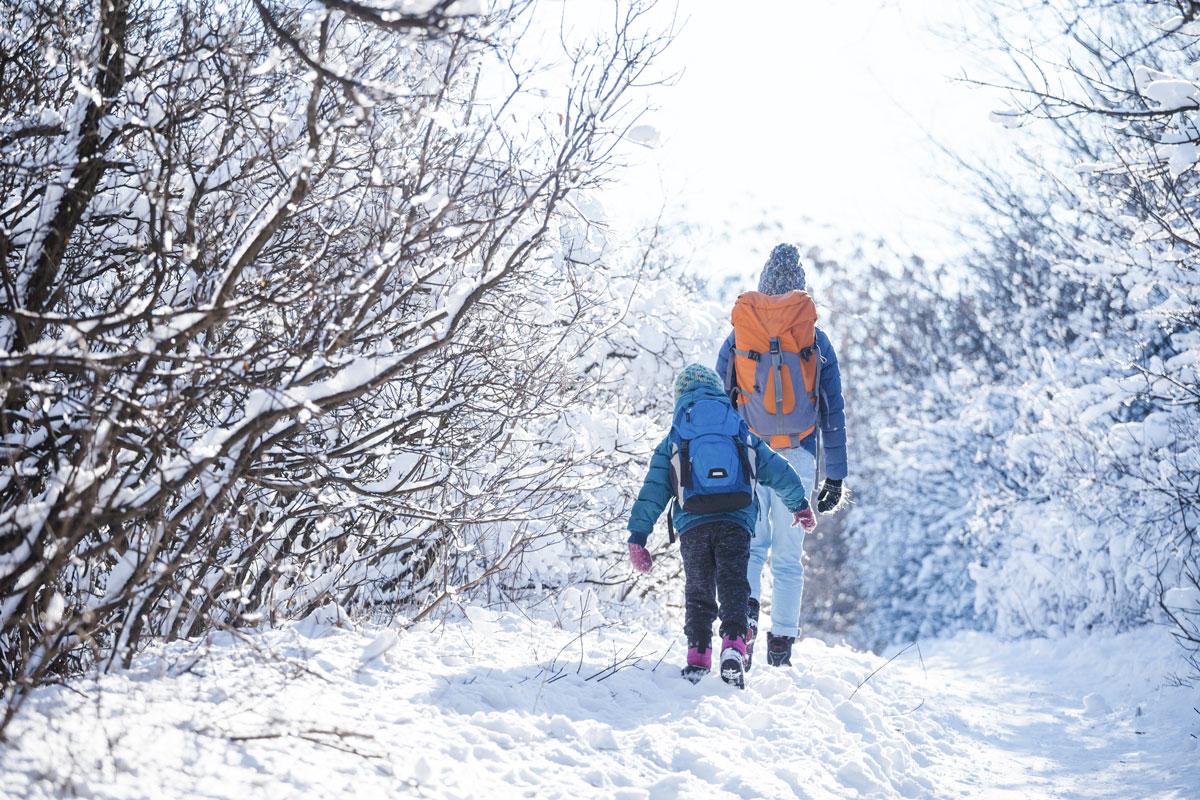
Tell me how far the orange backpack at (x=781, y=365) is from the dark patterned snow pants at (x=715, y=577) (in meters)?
0.84

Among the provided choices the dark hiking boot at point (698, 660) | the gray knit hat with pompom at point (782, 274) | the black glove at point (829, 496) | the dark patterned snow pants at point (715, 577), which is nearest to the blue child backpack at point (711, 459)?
the dark patterned snow pants at point (715, 577)

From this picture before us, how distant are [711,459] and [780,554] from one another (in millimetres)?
974

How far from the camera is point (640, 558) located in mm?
3963

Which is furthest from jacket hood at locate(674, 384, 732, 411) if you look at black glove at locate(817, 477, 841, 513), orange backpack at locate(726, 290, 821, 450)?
black glove at locate(817, 477, 841, 513)

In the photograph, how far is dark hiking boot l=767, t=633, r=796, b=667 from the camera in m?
4.67

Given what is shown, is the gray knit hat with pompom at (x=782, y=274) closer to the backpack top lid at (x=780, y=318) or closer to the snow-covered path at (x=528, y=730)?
the backpack top lid at (x=780, y=318)

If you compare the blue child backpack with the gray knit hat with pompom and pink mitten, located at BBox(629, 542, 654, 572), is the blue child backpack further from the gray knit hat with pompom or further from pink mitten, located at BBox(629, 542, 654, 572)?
the gray knit hat with pompom

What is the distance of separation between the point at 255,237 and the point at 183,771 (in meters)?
1.68

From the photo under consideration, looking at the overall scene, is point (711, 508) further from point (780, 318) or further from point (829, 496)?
point (780, 318)

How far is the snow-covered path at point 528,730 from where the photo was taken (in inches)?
88.7

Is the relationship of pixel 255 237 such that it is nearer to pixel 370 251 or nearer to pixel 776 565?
pixel 370 251

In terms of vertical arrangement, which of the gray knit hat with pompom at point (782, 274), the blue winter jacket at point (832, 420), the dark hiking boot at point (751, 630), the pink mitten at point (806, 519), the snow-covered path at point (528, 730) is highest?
the gray knit hat with pompom at point (782, 274)

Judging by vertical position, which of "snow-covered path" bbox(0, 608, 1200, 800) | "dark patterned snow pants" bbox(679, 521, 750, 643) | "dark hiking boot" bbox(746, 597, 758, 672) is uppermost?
"dark patterned snow pants" bbox(679, 521, 750, 643)

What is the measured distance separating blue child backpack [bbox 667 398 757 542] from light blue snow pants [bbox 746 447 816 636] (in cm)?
61
